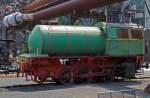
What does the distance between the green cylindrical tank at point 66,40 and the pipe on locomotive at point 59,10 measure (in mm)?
1413

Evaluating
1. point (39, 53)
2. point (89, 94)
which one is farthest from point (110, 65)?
point (89, 94)

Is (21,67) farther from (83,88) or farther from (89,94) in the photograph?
Result: (89,94)

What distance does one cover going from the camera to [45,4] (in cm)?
3212

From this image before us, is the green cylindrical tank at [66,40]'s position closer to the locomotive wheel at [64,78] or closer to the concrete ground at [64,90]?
the locomotive wheel at [64,78]

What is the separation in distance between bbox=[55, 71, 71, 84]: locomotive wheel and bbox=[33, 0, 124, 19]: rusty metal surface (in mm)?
3758

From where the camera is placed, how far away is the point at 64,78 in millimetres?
21188

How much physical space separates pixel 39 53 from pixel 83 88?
3168 millimetres

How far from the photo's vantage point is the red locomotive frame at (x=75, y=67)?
20.6 m

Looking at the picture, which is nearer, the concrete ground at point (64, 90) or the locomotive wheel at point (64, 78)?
the concrete ground at point (64, 90)

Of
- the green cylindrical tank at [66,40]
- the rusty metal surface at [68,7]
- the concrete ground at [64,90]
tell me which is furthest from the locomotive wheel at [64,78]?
the rusty metal surface at [68,7]

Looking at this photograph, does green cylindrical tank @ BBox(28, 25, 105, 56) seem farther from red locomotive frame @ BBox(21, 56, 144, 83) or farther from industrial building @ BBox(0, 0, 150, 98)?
red locomotive frame @ BBox(21, 56, 144, 83)

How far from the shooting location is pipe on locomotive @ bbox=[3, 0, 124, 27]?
20.6 metres

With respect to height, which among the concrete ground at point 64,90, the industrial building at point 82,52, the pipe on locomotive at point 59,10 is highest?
the pipe on locomotive at point 59,10

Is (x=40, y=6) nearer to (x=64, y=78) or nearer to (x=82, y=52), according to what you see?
(x=82, y=52)
